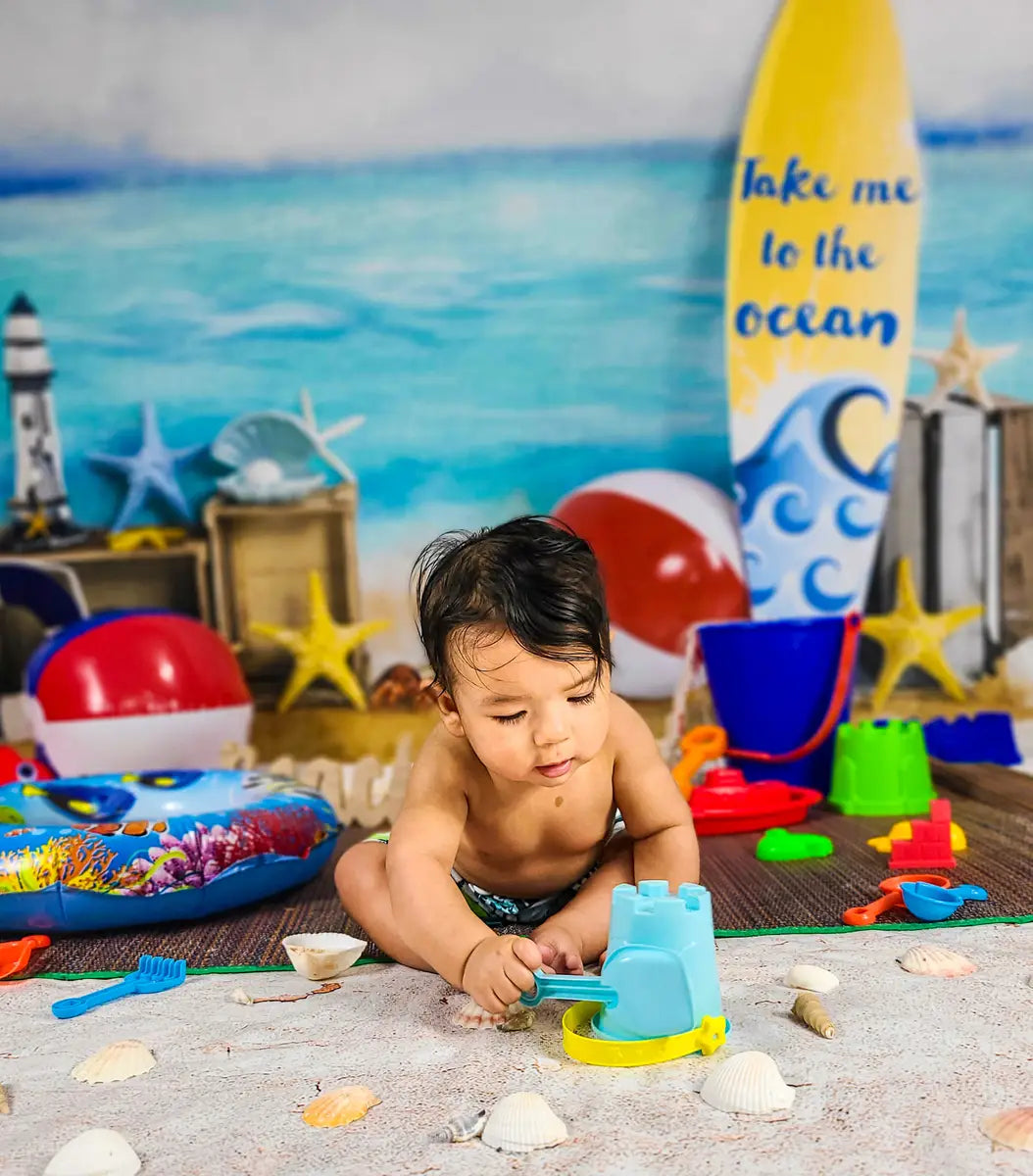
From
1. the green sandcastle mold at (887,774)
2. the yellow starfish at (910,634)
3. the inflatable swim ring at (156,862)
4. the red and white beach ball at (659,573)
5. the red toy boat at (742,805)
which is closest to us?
the inflatable swim ring at (156,862)

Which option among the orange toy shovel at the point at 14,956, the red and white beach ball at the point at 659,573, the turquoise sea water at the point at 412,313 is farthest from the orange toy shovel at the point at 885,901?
the turquoise sea water at the point at 412,313

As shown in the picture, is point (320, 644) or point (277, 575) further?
point (277, 575)

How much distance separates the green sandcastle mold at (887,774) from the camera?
2480 millimetres

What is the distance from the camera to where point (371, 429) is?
3527mm

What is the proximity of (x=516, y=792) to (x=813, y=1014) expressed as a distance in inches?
17.2

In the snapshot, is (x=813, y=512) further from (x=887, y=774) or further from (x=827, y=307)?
(x=887, y=774)

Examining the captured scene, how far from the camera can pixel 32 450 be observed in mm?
3479

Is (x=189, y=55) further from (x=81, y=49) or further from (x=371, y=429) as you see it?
(x=371, y=429)

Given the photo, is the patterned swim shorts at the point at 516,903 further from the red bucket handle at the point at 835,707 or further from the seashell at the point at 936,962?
the red bucket handle at the point at 835,707

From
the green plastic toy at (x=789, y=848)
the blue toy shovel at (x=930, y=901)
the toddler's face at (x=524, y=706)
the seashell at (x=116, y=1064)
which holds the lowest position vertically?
the green plastic toy at (x=789, y=848)

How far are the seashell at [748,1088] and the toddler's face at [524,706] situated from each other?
0.35 metres

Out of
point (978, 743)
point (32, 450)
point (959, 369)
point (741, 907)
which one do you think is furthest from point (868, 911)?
point (32, 450)

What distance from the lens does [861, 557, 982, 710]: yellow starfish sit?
11.2ft

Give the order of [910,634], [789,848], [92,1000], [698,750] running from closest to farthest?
[92,1000], [789,848], [698,750], [910,634]
